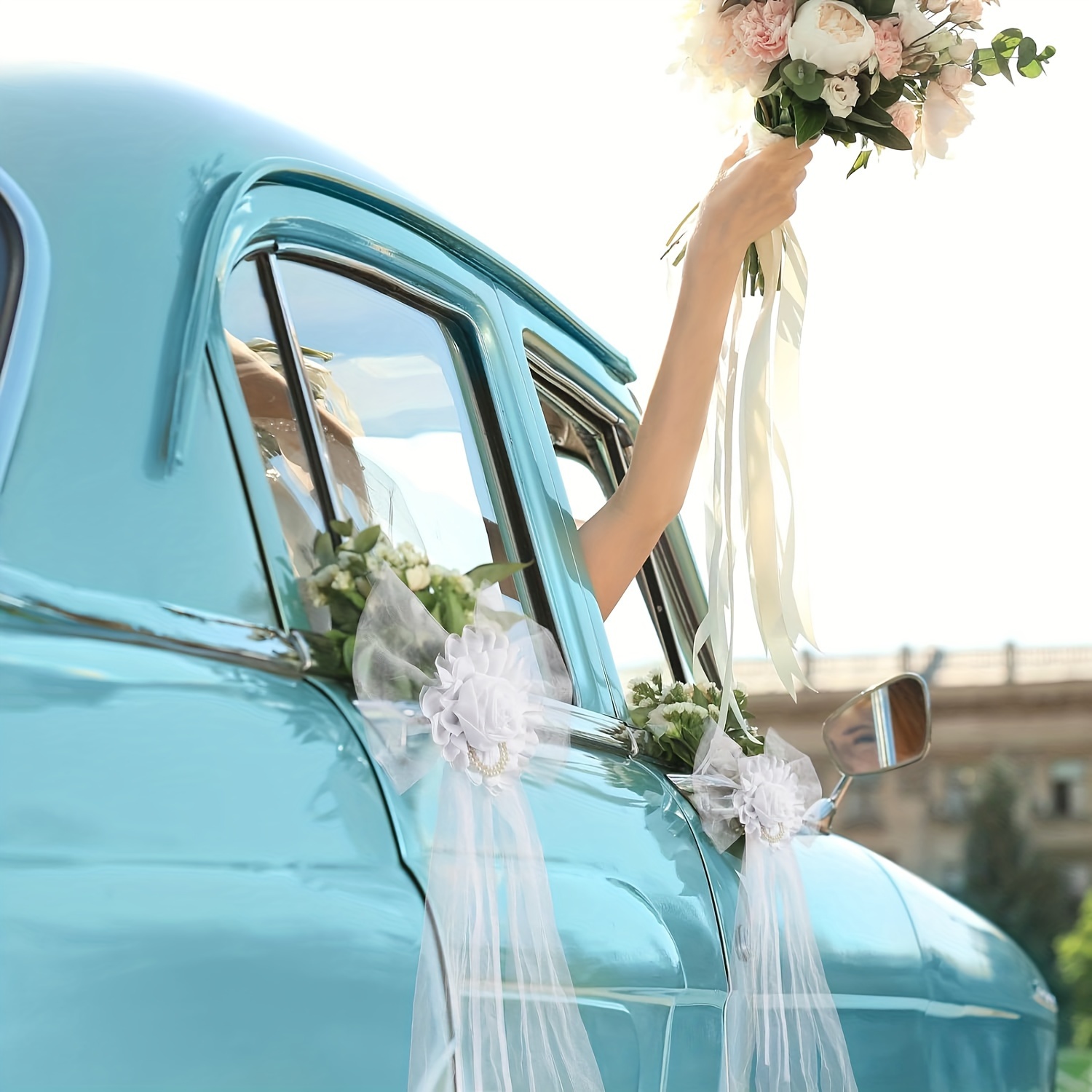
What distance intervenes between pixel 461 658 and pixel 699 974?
58 centimetres

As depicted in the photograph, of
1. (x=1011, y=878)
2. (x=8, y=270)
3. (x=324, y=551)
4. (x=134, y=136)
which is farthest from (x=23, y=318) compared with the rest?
(x=1011, y=878)

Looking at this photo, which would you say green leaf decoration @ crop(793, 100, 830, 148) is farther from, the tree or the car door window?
the tree

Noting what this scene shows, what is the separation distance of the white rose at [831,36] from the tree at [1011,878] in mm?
41258

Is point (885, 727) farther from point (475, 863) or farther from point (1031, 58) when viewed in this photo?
point (475, 863)

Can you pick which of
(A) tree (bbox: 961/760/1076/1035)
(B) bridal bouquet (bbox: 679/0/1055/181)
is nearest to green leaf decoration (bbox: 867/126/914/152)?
(B) bridal bouquet (bbox: 679/0/1055/181)

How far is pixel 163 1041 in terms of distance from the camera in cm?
103

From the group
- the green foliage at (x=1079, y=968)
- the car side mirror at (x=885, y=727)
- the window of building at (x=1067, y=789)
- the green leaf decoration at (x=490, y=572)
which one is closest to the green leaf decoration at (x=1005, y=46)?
the car side mirror at (x=885, y=727)

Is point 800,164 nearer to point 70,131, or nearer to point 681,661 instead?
point 681,661

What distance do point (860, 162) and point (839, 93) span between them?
30cm

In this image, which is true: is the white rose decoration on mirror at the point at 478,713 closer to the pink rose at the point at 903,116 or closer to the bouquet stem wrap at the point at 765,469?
the bouquet stem wrap at the point at 765,469

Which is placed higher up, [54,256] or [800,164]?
[800,164]

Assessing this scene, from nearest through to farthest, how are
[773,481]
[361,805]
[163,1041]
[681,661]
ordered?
[163,1041] < [361,805] < [773,481] < [681,661]

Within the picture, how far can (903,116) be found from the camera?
2.41 meters

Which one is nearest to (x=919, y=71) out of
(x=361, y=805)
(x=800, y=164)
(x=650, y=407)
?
(x=800, y=164)
